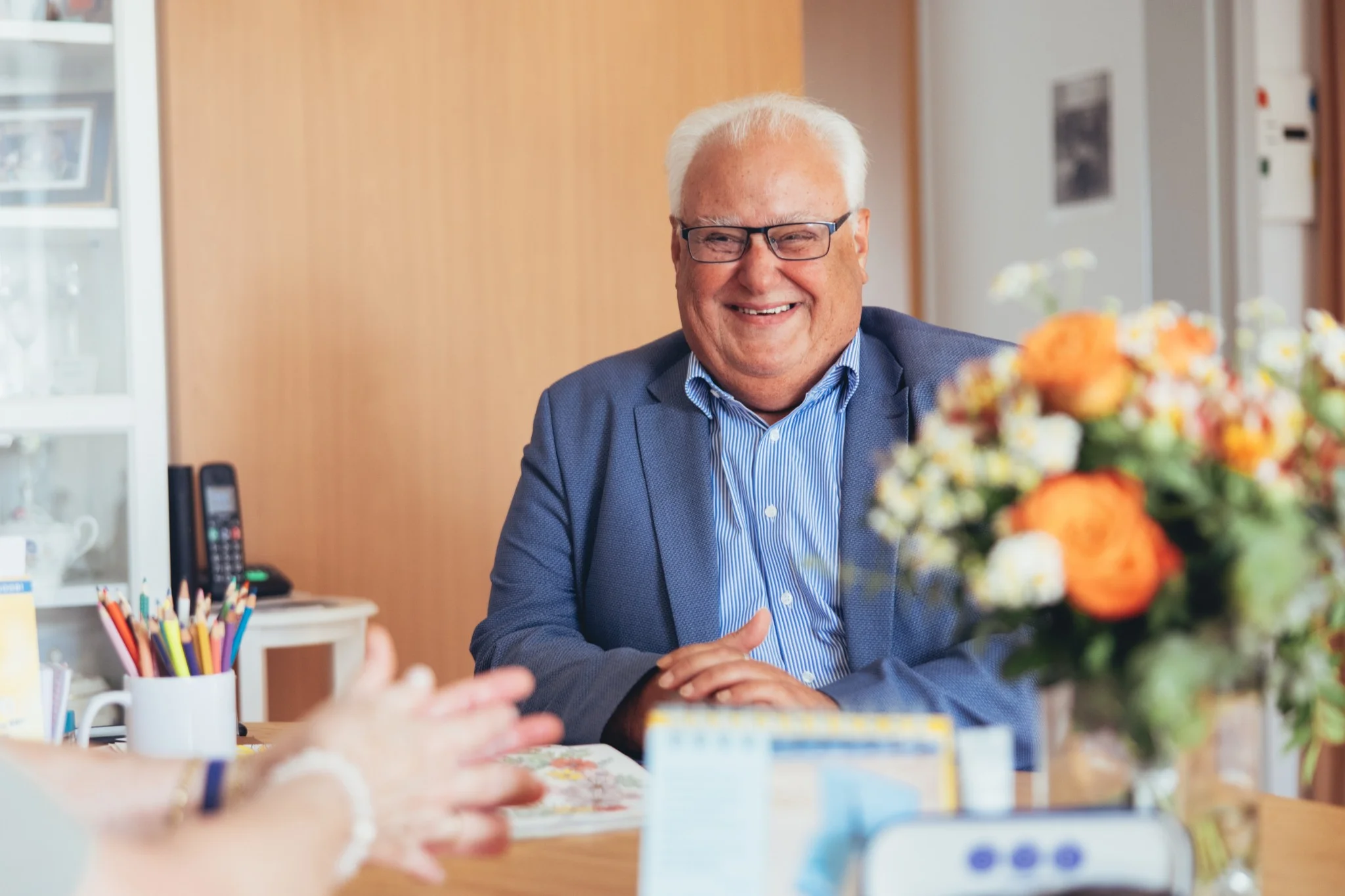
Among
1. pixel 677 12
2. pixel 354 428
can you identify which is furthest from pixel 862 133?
pixel 354 428

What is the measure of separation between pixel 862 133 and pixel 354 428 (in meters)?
2.21

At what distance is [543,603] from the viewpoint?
6.15 ft

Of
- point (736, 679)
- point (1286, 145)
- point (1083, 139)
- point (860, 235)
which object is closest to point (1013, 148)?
point (1083, 139)

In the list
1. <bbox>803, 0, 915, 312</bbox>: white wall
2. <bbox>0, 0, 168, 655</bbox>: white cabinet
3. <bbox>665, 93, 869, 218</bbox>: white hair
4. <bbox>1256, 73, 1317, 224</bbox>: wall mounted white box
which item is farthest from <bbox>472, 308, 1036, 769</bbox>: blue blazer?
<bbox>803, 0, 915, 312</bbox>: white wall

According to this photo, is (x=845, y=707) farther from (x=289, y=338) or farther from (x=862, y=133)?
(x=862, y=133)

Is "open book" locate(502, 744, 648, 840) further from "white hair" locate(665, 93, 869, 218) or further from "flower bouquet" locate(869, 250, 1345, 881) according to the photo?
"white hair" locate(665, 93, 869, 218)

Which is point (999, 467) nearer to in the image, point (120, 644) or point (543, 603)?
point (120, 644)

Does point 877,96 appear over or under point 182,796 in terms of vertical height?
over

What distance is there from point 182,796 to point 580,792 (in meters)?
0.43

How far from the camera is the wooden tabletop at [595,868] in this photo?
1.05m

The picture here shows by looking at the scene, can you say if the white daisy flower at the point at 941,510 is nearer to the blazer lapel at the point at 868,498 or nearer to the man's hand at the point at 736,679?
the man's hand at the point at 736,679

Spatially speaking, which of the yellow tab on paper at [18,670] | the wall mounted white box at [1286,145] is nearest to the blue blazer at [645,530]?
the yellow tab on paper at [18,670]

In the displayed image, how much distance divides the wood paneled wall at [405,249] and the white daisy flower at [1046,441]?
2499 millimetres

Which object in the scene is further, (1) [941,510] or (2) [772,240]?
(2) [772,240]
